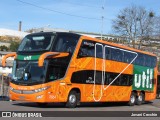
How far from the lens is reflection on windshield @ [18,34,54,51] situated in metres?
21.5

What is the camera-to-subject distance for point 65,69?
21.9 m

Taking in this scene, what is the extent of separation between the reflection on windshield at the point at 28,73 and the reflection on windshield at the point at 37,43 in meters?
0.91

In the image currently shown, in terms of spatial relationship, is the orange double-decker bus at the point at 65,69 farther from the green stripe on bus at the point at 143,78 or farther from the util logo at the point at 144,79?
the util logo at the point at 144,79

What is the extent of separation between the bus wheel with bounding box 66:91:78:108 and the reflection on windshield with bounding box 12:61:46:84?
239 centimetres

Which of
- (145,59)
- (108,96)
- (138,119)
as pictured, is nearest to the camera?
(138,119)

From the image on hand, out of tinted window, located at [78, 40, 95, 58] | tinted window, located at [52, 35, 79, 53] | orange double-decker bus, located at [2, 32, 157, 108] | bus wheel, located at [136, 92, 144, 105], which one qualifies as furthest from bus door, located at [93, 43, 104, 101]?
bus wheel, located at [136, 92, 144, 105]

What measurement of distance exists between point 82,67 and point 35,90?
3552mm

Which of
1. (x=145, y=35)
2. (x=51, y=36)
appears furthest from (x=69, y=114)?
(x=145, y=35)

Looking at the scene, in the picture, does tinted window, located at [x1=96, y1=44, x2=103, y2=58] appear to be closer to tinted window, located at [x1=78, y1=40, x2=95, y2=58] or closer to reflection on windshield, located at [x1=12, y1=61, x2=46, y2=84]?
tinted window, located at [x1=78, y1=40, x2=95, y2=58]

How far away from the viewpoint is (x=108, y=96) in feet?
86.8

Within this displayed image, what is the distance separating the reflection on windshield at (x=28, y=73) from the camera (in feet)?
68.7

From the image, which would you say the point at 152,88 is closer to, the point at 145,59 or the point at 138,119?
the point at 145,59

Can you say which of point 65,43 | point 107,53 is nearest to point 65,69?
point 65,43

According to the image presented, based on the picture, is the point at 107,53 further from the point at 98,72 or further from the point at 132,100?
the point at 132,100
